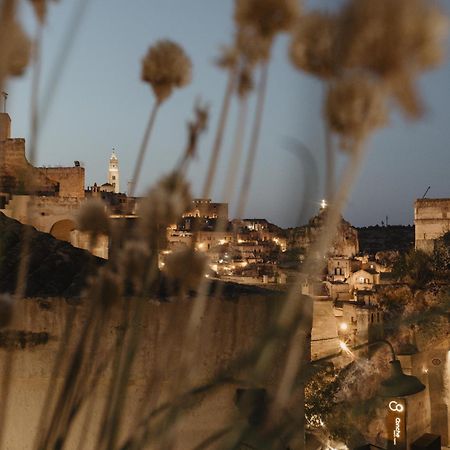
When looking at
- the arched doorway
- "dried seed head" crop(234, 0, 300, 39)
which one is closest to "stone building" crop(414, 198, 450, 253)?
the arched doorway

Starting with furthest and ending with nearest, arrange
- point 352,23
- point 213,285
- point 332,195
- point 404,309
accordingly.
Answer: point 404,309, point 213,285, point 332,195, point 352,23

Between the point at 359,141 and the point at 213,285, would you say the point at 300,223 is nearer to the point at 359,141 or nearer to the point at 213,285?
the point at 359,141

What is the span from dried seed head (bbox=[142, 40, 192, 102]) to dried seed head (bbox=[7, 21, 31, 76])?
0.57 metres

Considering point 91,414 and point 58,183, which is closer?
point 91,414

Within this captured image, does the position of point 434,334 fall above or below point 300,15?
below

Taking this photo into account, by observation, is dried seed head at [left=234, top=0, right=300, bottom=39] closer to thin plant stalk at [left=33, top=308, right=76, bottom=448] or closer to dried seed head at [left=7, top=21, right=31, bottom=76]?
dried seed head at [left=7, top=21, right=31, bottom=76]

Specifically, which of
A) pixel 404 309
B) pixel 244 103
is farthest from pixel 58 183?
pixel 244 103

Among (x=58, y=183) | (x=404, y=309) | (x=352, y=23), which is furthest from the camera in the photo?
(x=58, y=183)

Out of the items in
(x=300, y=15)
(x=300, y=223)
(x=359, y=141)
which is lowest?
(x=300, y=223)

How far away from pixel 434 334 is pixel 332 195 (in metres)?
17.1

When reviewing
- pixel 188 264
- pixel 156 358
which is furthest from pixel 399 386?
pixel 188 264

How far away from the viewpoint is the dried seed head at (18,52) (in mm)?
2393

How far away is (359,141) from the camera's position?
79.6 inches

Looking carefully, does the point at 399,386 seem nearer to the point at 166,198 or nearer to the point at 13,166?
the point at 166,198
